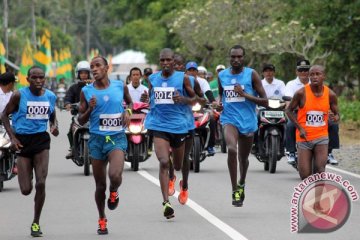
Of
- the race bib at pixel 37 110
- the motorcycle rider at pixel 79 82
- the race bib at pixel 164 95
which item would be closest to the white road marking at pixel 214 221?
the race bib at pixel 164 95

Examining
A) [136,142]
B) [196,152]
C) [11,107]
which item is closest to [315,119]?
[11,107]

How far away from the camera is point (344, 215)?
41.3 ft

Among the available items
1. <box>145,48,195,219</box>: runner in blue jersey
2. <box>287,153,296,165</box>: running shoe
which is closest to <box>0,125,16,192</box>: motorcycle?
<box>145,48,195,219</box>: runner in blue jersey

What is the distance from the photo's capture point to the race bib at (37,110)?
40.9ft

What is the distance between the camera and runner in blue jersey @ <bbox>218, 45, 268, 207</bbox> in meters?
14.3

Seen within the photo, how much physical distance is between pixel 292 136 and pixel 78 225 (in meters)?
6.62

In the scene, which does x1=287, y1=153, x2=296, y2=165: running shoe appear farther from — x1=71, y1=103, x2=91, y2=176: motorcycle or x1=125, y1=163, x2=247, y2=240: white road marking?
x1=71, y1=103, x2=91, y2=176: motorcycle

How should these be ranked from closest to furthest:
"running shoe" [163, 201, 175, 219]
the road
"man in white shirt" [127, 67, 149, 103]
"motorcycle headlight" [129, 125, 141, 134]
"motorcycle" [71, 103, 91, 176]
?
the road < "running shoe" [163, 201, 175, 219] < "motorcycle" [71, 103, 91, 176] < "motorcycle headlight" [129, 125, 141, 134] < "man in white shirt" [127, 67, 149, 103]

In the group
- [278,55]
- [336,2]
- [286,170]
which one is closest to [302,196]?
[286,170]

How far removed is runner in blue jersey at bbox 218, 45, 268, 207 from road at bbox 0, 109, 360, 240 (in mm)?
606

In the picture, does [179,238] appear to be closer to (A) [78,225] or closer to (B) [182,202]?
(A) [78,225]

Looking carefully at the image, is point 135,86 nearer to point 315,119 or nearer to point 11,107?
point 315,119

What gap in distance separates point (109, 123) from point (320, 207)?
233cm

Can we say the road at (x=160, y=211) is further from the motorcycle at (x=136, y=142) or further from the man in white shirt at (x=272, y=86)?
the man in white shirt at (x=272, y=86)
